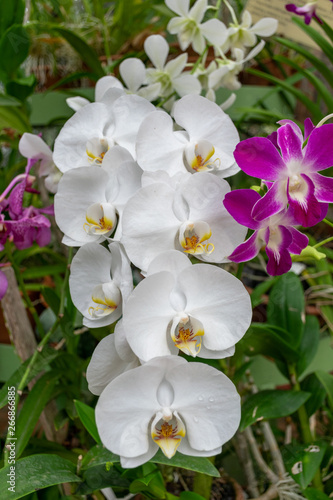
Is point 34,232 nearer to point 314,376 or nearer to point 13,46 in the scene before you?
point 13,46

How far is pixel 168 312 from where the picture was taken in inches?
16.0

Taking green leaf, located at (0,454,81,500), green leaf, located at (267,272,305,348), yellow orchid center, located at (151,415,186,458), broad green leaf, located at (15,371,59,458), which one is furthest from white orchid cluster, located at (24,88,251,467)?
green leaf, located at (267,272,305,348)

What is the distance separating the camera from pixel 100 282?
48cm

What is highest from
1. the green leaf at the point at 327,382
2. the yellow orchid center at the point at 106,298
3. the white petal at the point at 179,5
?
the white petal at the point at 179,5

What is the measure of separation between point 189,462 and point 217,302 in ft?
0.51

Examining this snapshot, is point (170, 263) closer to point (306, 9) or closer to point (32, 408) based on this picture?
point (32, 408)

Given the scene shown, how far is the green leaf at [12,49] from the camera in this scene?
72 cm

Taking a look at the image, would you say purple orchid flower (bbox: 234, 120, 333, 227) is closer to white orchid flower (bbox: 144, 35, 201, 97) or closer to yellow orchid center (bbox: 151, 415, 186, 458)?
yellow orchid center (bbox: 151, 415, 186, 458)

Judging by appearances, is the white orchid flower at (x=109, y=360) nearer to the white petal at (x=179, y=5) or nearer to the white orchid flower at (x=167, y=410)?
the white orchid flower at (x=167, y=410)

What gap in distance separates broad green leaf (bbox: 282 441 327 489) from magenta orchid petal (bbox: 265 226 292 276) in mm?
329

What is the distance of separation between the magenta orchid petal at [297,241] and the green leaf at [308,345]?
0.37 meters

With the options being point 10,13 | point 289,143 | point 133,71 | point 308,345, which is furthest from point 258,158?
point 10,13

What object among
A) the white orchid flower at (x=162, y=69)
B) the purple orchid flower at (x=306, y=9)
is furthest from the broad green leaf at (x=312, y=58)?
the white orchid flower at (x=162, y=69)

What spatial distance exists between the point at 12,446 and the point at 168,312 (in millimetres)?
279
